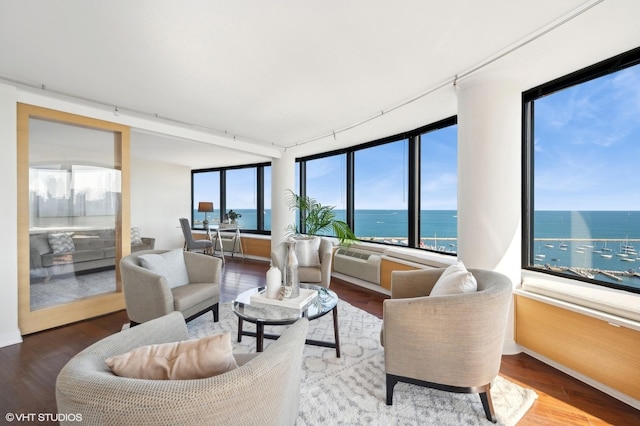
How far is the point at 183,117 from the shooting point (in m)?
3.78

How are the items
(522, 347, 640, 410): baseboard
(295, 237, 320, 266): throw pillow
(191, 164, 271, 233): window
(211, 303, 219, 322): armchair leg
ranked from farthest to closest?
1. (191, 164, 271, 233): window
2. (295, 237, 320, 266): throw pillow
3. (211, 303, 219, 322): armchair leg
4. (522, 347, 640, 410): baseboard

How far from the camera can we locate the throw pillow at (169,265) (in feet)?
9.09

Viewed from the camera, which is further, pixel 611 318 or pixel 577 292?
pixel 577 292

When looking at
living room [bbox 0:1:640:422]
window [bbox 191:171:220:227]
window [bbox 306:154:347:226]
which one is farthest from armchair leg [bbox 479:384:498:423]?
window [bbox 191:171:220:227]

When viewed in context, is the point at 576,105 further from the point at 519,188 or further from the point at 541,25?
the point at 541,25

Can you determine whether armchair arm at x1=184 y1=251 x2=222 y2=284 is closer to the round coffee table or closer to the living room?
the round coffee table

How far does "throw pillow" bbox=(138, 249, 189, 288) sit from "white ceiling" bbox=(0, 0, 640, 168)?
1763 millimetres

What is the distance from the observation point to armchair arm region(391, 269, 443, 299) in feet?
7.64

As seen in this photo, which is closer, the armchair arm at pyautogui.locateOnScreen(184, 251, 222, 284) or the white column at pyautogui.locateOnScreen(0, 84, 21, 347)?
the white column at pyautogui.locateOnScreen(0, 84, 21, 347)

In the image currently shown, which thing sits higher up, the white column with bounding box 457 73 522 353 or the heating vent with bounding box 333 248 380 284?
the white column with bounding box 457 73 522 353

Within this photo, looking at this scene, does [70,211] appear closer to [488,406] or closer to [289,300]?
[289,300]

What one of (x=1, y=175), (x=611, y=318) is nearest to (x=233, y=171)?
(x=1, y=175)

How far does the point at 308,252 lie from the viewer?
3.94m

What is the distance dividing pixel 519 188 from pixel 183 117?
408cm
